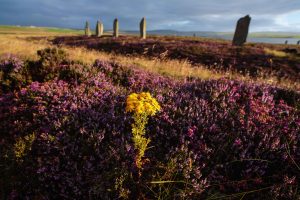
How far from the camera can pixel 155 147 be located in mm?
3975

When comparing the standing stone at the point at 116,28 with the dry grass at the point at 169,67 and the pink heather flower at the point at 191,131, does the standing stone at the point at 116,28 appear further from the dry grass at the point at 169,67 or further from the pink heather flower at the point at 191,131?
the pink heather flower at the point at 191,131

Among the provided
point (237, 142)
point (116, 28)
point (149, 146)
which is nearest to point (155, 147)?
point (149, 146)

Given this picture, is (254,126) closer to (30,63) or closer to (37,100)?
(37,100)

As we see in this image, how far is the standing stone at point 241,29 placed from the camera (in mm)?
29273

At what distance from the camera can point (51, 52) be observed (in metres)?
8.07

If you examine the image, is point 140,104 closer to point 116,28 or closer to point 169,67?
point 169,67

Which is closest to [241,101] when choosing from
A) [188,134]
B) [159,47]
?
[188,134]

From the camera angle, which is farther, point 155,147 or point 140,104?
point 155,147

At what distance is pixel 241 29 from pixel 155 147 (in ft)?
97.3

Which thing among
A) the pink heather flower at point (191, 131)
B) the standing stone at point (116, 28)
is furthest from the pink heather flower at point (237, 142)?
the standing stone at point (116, 28)

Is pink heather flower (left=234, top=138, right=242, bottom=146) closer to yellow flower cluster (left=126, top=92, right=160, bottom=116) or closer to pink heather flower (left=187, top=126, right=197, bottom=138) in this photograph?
pink heather flower (left=187, top=126, right=197, bottom=138)

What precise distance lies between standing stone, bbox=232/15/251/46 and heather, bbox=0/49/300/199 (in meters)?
26.4

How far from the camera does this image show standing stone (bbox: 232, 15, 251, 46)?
2927 centimetres

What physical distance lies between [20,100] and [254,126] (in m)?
4.40
